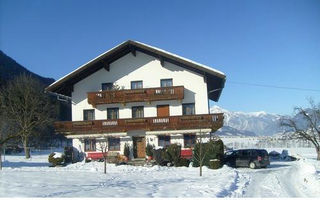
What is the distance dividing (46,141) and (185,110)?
1521 inches

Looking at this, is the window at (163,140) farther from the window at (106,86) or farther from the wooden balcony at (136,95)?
the window at (106,86)

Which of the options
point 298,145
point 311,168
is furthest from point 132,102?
point 298,145

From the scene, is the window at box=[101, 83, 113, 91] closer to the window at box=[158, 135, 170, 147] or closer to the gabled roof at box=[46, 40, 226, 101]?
the gabled roof at box=[46, 40, 226, 101]

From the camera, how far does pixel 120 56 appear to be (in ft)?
112

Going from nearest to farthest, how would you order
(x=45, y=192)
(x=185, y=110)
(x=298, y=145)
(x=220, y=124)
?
(x=45, y=192)
(x=220, y=124)
(x=185, y=110)
(x=298, y=145)

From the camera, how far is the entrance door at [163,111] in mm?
32656

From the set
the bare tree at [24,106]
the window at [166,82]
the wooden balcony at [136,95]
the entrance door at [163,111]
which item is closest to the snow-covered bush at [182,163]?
the wooden balcony at [136,95]

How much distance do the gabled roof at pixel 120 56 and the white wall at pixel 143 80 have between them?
44cm

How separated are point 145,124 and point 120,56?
303 inches

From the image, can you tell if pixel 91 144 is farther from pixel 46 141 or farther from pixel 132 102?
pixel 46 141

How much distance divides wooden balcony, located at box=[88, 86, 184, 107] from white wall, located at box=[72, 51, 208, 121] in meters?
1.43

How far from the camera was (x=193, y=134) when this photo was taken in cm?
3136

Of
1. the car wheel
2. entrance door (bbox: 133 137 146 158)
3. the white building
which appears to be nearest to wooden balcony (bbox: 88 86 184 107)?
the white building

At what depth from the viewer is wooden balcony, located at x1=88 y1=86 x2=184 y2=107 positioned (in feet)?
102
